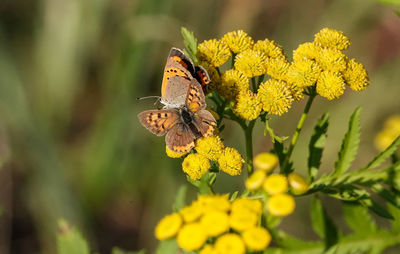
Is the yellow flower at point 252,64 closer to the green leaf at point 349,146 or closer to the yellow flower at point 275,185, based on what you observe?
the green leaf at point 349,146

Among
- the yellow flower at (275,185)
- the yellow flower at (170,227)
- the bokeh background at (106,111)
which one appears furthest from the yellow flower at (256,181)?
the bokeh background at (106,111)

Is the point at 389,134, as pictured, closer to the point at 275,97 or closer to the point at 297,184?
the point at 275,97

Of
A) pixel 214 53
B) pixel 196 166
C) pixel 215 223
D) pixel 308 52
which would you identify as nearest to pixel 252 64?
pixel 214 53

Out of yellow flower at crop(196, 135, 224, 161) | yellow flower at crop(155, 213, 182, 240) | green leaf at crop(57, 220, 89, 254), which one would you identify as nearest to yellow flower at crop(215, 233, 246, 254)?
yellow flower at crop(155, 213, 182, 240)

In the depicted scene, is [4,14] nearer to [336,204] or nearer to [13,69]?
[13,69]

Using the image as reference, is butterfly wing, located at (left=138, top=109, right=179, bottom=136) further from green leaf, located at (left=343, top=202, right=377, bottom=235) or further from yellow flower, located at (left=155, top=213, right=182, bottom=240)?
green leaf, located at (left=343, top=202, right=377, bottom=235)
